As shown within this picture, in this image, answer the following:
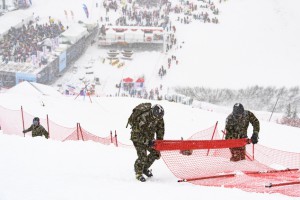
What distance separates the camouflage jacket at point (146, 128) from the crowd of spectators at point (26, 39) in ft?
85.3

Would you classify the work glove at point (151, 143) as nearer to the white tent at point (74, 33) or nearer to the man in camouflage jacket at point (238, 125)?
the man in camouflage jacket at point (238, 125)

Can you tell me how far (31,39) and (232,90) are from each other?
643 inches

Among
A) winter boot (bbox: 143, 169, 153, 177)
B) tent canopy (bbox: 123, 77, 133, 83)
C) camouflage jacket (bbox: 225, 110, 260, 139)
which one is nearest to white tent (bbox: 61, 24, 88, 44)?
tent canopy (bbox: 123, 77, 133, 83)

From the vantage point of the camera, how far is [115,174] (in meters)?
6.52

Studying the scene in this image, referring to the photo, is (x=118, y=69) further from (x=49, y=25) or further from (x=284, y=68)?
(x=284, y=68)

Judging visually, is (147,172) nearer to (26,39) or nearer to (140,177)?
(140,177)

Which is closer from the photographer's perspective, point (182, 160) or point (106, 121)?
point (182, 160)

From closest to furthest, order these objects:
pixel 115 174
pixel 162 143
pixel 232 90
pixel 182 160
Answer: pixel 162 143 < pixel 115 174 < pixel 182 160 < pixel 232 90

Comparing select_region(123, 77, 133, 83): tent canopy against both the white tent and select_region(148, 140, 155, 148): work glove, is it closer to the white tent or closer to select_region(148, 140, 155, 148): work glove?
the white tent

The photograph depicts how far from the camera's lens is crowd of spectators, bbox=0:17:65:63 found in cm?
3079

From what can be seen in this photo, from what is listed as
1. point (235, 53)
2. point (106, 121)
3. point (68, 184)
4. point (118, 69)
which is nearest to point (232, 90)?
point (235, 53)

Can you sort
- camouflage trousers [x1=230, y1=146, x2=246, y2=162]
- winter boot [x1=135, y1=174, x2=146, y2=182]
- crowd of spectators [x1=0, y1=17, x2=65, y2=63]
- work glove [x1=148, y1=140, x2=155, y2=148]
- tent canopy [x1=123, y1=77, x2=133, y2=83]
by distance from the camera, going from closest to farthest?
work glove [x1=148, y1=140, x2=155, y2=148] → winter boot [x1=135, y1=174, x2=146, y2=182] → camouflage trousers [x1=230, y1=146, x2=246, y2=162] → tent canopy [x1=123, y1=77, x2=133, y2=83] → crowd of spectators [x1=0, y1=17, x2=65, y2=63]

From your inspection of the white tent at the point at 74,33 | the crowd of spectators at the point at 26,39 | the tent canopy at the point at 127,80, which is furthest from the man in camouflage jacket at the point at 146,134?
the white tent at the point at 74,33

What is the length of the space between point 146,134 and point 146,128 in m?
0.10
